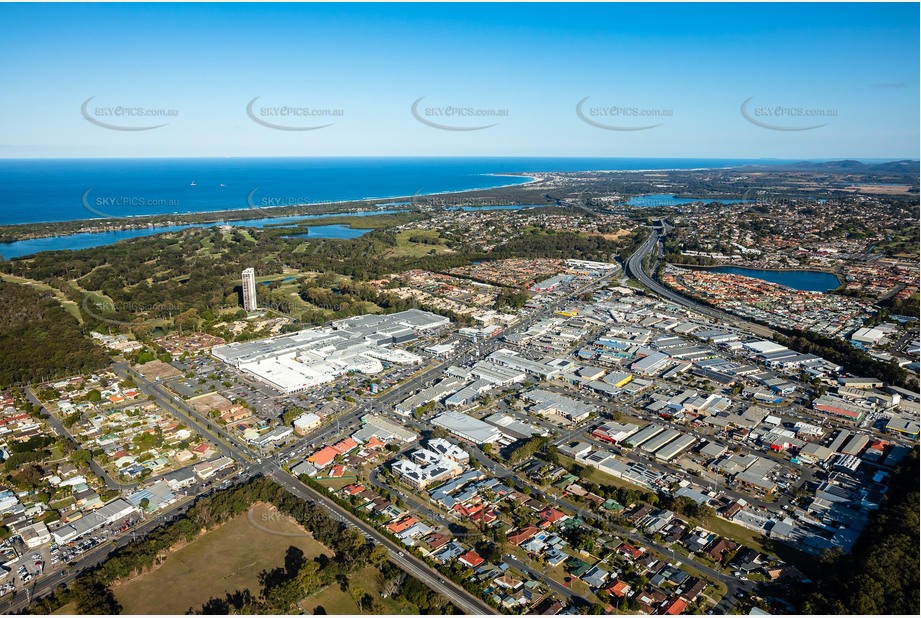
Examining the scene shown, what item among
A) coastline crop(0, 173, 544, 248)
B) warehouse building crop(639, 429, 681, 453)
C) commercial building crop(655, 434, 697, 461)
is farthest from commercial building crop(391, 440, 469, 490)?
coastline crop(0, 173, 544, 248)

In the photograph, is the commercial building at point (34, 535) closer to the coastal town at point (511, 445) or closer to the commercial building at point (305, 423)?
the coastal town at point (511, 445)

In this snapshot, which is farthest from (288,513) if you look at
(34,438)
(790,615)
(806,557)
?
(806,557)

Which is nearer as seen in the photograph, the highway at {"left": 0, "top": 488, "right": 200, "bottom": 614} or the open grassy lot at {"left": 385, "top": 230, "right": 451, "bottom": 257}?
the highway at {"left": 0, "top": 488, "right": 200, "bottom": 614}

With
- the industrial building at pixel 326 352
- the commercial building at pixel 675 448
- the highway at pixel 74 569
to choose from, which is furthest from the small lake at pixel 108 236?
the commercial building at pixel 675 448

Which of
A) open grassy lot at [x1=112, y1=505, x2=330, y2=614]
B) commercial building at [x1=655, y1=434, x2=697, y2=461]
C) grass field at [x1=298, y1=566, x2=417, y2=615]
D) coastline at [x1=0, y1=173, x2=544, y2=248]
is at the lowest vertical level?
grass field at [x1=298, y1=566, x2=417, y2=615]

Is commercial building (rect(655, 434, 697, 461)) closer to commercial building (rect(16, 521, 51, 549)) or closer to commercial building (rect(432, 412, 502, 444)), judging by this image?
commercial building (rect(432, 412, 502, 444))

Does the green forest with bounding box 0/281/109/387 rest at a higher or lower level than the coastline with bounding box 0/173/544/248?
lower

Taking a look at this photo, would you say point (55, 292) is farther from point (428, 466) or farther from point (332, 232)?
point (428, 466)
